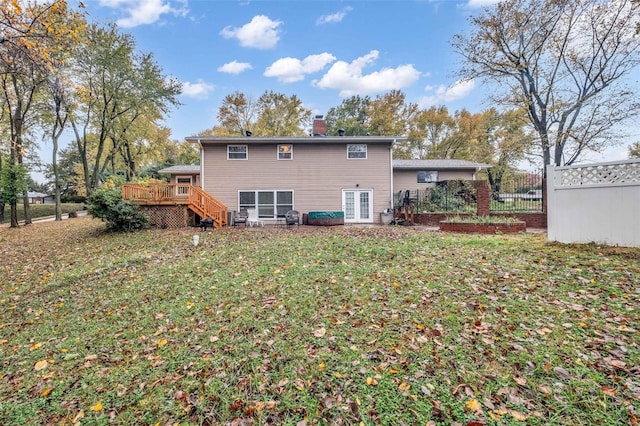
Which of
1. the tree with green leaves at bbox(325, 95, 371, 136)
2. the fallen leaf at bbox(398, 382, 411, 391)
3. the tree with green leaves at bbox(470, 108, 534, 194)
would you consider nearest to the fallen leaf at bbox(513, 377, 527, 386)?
the fallen leaf at bbox(398, 382, 411, 391)

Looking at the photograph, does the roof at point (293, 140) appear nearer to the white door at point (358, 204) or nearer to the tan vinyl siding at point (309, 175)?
the tan vinyl siding at point (309, 175)

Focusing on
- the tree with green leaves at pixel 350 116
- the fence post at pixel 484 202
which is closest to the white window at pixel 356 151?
the fence post at pixel 484 202

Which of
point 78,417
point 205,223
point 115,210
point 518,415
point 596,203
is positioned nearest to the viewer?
point 518,415

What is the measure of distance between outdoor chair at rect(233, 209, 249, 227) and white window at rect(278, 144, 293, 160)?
361 cm

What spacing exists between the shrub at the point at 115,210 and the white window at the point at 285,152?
7064mm

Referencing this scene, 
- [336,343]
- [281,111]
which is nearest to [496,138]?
[281,111]

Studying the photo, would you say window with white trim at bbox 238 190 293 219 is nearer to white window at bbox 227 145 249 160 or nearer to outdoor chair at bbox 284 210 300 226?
outdoor chair at bbox 284 210 300 226

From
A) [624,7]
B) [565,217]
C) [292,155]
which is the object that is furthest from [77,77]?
[624,7]

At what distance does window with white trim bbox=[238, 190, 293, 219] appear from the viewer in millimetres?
15453

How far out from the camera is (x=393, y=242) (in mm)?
8094

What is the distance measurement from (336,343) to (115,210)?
1125 cm

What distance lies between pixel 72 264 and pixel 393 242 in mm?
8369

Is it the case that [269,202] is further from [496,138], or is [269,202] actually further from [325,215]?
[496,138]

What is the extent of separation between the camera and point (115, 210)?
10992 mm
